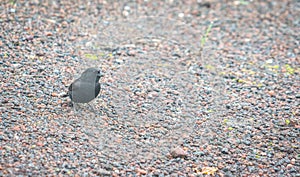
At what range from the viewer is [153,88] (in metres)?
5.28

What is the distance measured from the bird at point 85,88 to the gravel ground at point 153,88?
157mm

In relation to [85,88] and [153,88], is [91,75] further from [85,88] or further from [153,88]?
[153,88]

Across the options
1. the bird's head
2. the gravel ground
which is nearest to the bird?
the bird's head

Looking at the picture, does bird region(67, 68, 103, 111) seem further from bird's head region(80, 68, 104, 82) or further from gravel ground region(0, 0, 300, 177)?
gravel ground region(0, 0, 300, 177)

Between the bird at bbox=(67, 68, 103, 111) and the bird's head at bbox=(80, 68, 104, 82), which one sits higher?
the bird's head at bbox=(80, 68, 104, 82)

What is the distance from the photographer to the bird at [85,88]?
4570 mm

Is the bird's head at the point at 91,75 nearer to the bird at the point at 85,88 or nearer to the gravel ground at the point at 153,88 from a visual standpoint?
the bird at the point at 85,88

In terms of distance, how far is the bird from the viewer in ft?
15.0

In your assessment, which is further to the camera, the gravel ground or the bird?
the bird

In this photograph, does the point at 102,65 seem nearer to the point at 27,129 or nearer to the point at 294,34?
the point at 27,129

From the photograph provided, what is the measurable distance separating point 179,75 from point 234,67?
29.0 inches

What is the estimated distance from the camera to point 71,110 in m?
4.68

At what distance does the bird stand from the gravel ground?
16cm

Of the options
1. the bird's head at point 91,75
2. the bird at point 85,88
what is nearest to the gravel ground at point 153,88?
the bird at point 85,88
